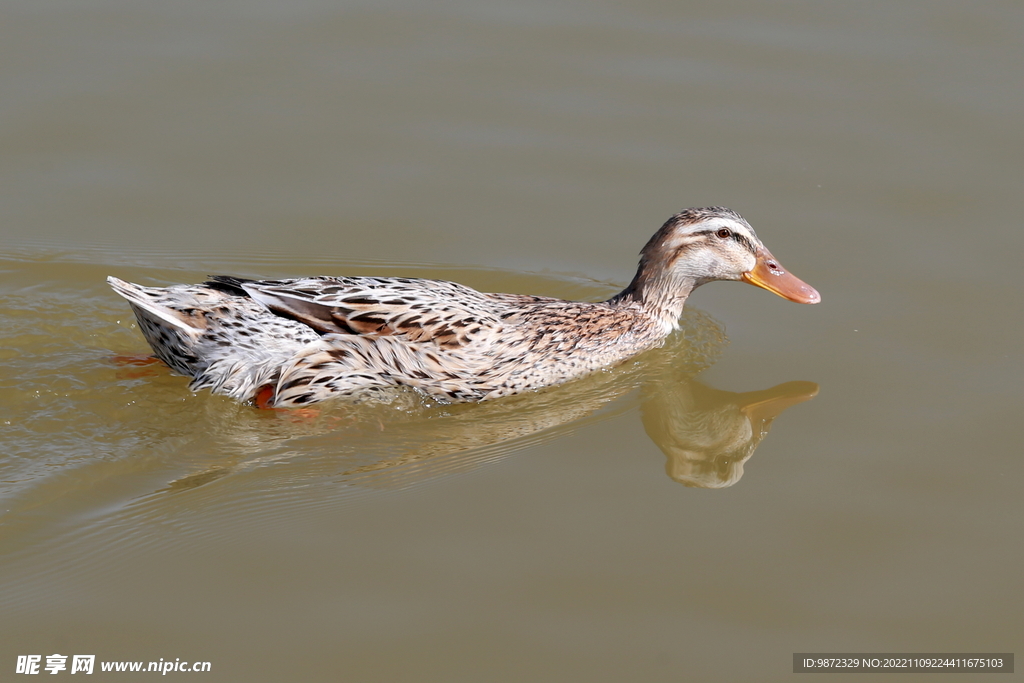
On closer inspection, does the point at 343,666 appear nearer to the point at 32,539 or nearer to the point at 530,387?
the point at 32,539

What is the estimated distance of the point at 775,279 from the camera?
817 cm

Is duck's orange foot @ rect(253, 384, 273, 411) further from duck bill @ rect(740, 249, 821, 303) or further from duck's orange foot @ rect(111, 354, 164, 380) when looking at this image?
duck bill @ rect(740, 249, 821, 303)

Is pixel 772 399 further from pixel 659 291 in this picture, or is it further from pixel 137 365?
pixel 137 365

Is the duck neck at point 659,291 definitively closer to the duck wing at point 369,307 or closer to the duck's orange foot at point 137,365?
the duck wing at point 369,307

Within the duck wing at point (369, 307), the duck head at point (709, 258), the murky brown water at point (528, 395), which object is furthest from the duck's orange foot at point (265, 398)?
the duck head at point (709, 258)

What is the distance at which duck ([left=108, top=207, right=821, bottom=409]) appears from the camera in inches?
282

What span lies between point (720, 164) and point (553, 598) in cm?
553

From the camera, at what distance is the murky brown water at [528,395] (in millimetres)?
5359

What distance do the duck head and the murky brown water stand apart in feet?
1.30

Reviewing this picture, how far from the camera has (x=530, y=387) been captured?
25.2 feet

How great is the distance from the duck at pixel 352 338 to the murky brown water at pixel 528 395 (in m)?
0.20

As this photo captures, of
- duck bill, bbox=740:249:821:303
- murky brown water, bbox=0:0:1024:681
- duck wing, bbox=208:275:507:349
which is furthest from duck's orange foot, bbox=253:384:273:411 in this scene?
duck bill, bbox=740:249:821:303

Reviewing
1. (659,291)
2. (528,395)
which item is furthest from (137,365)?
(659,291)

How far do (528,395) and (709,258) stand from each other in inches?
67.1
